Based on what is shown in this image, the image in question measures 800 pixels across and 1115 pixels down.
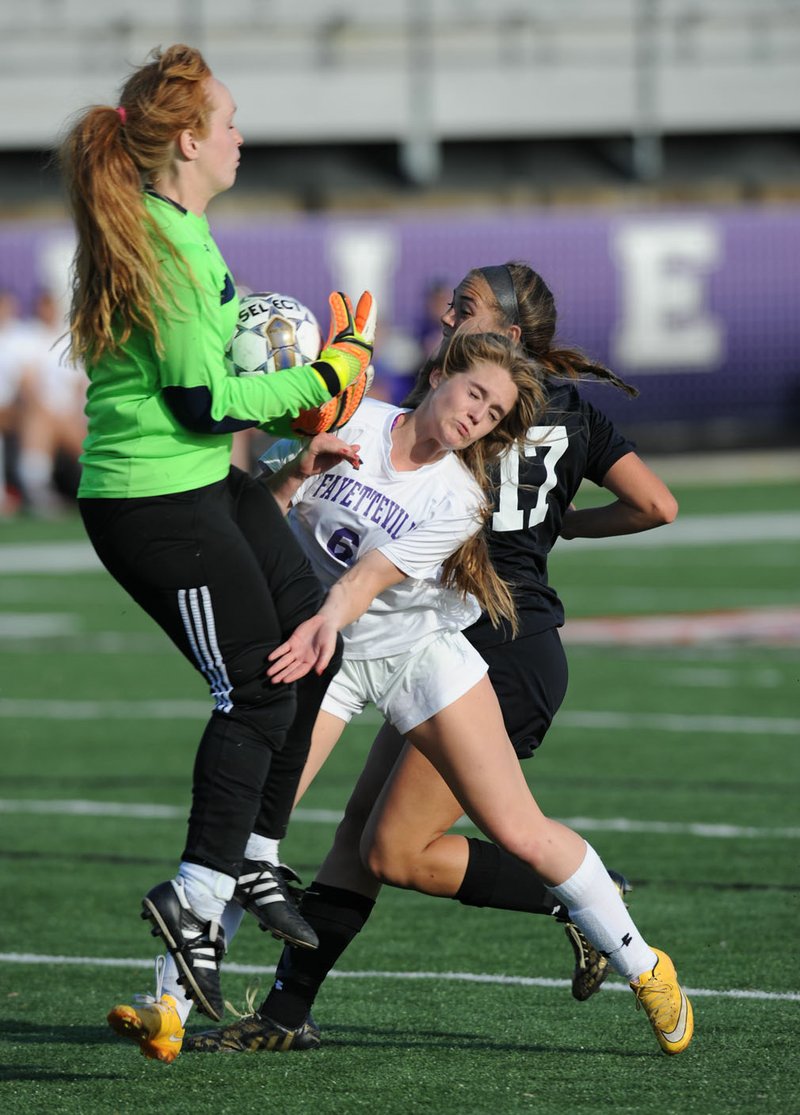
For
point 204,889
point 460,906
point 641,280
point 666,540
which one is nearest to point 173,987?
point 204,889

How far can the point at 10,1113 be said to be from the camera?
438 cm

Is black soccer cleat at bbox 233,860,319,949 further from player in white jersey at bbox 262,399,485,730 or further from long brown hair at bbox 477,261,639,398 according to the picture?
long brown hair at bbox 477,261,639,398

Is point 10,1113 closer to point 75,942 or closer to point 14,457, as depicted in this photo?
point 75,942

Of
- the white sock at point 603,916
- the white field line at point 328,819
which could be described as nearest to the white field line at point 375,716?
the white field line at point 328,819

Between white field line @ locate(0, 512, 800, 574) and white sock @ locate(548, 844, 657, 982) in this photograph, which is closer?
white sock @ locate(548, 844, 657, 982)

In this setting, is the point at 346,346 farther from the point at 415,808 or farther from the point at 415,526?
the point at 415,808

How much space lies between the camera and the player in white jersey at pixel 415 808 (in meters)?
4.51

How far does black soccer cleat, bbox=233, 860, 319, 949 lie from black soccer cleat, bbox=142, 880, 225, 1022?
0.24m

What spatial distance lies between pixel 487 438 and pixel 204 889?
1.29 meters

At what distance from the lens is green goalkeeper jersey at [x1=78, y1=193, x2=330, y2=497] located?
4.27m

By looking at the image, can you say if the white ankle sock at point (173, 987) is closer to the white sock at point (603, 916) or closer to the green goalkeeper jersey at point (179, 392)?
the white sock at point (603, 916)

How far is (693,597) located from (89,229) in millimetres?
10905

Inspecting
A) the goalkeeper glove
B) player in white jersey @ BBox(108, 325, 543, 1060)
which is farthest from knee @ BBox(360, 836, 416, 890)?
the goalkeeper glove

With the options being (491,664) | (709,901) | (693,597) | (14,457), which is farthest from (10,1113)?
(14,457)
